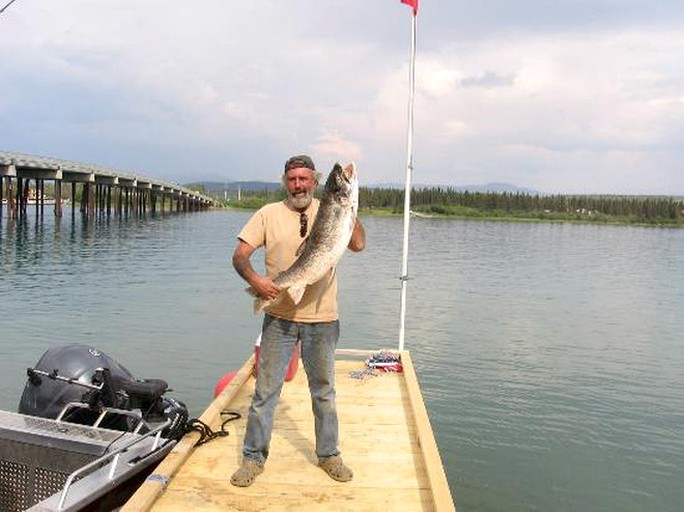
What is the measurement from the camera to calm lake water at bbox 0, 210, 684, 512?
9891 millimetres

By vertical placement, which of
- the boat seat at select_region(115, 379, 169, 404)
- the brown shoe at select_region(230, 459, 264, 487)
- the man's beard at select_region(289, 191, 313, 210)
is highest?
the man's beard at select_region(289, 191, 313, 210)

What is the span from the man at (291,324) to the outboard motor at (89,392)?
1440 mm

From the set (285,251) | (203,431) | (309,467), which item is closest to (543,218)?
(203,431)

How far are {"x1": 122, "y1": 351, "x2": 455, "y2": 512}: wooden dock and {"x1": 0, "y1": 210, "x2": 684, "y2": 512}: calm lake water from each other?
2.33 m

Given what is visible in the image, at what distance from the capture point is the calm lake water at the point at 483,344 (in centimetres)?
989

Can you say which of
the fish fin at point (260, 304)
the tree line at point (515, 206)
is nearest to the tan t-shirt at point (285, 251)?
the fish fin at point (260, 304)

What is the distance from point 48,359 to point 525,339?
14.1 metres

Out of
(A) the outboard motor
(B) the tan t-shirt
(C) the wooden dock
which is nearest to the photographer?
(C) the wooden dock

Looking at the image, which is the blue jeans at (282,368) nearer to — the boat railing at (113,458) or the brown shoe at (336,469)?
the brown shoe at (336,469)

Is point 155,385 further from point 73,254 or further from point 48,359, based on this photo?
point 73,254

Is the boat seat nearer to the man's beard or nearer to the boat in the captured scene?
the boat

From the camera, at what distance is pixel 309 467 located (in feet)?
19.3

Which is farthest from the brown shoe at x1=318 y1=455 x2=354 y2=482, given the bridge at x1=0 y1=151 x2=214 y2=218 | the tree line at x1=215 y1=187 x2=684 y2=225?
the tree line at x1=215 y1=187 x2=684 y2=225

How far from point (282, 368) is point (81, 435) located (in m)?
2.22
